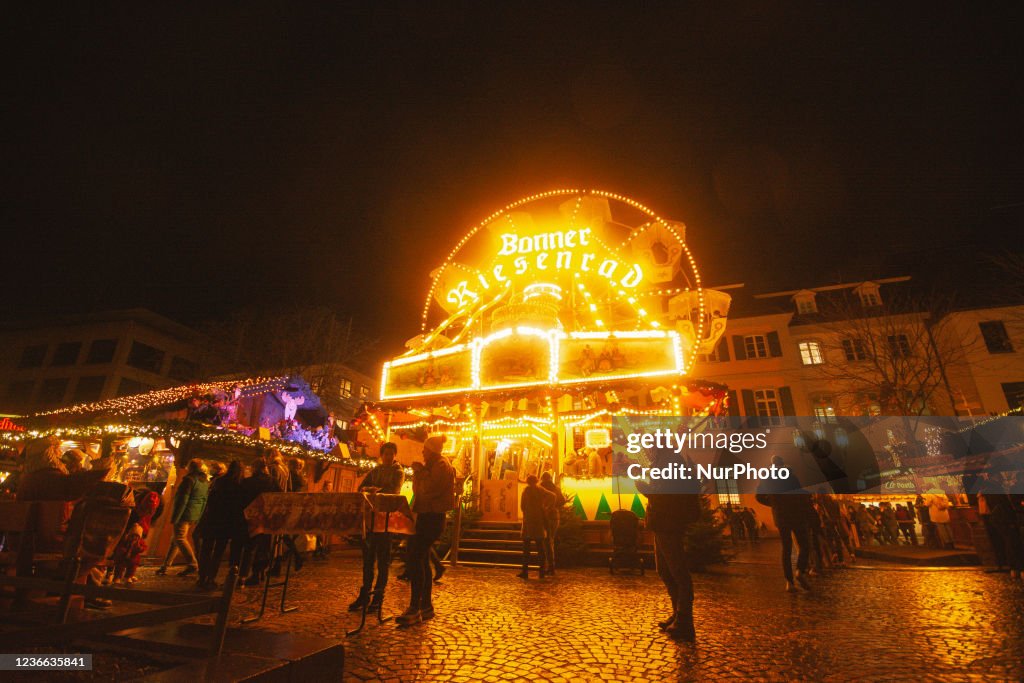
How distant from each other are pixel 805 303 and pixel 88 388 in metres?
51.4

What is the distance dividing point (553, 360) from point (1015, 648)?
30.0ft

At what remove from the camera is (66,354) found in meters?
37.6

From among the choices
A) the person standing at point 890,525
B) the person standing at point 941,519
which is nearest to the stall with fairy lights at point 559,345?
the person standing at point 941,519

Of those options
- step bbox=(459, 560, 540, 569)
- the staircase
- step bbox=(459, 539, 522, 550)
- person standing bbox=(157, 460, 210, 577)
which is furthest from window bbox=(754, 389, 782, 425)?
person standing bbox=(157, 460, 210, 577)

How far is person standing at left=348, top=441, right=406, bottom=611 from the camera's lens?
545cm

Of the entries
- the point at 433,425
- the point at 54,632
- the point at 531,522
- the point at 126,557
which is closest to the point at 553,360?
the point at 531,522

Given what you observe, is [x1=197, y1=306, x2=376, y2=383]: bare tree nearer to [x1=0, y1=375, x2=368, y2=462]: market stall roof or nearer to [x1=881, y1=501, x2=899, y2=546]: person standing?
[x1=0, y1=375, x2=368, y2=462]: market stall roof

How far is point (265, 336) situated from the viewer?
26.9m

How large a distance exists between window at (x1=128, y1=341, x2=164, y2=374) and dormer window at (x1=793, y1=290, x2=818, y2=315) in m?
47.4

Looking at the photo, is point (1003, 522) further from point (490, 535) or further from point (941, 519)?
point (490, 535)

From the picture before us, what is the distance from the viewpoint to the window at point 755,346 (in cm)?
2811

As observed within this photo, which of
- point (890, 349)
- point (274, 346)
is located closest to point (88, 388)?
point (274, 346)

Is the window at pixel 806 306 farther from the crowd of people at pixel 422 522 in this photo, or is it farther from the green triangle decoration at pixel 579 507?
the green triangle decoration at pixel 579 507

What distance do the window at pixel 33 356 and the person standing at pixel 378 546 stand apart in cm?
4822
